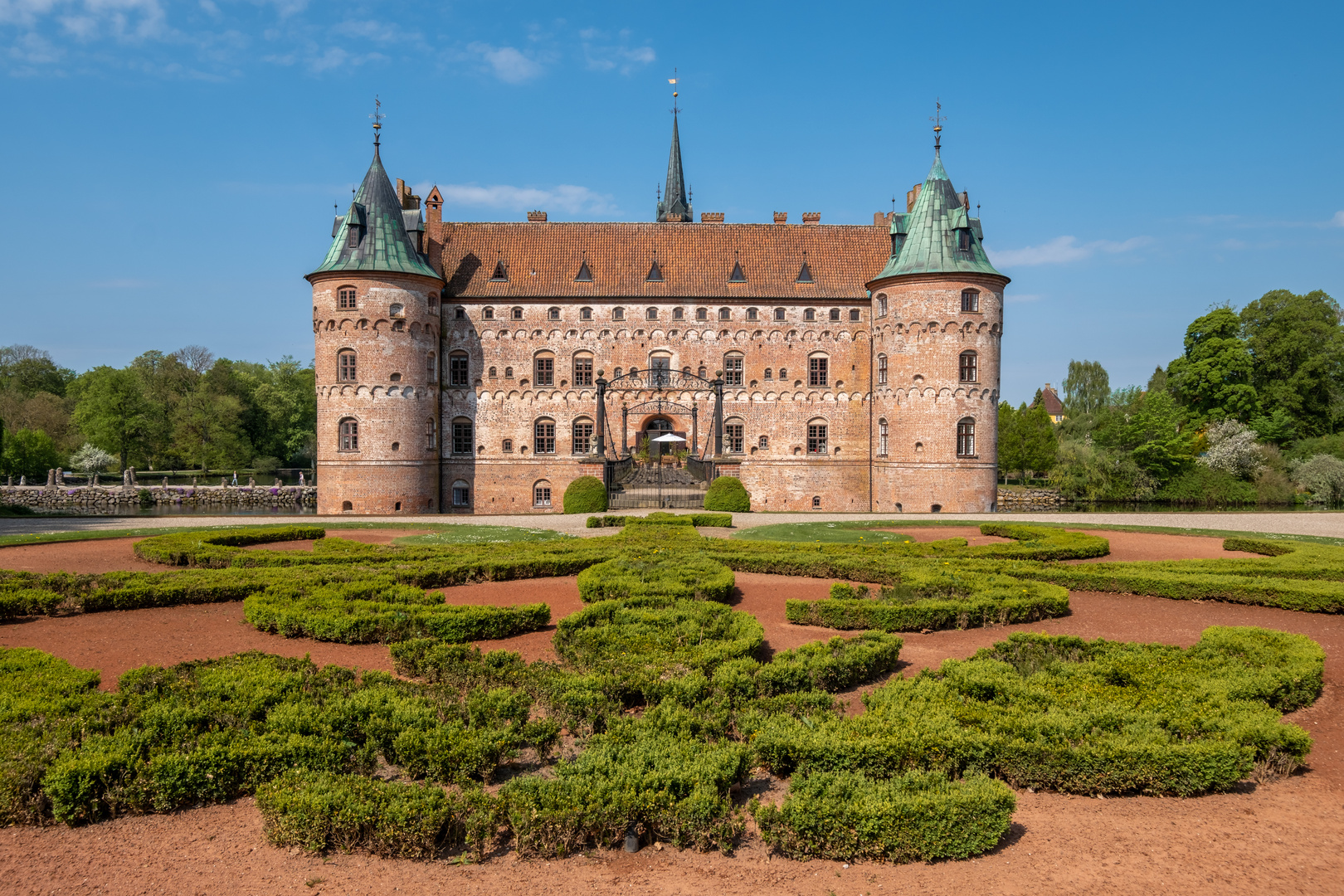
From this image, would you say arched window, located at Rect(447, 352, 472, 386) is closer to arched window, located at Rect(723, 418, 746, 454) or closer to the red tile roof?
the red tile roof

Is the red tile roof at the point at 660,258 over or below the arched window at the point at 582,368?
over

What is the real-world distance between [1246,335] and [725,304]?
36.5 meters

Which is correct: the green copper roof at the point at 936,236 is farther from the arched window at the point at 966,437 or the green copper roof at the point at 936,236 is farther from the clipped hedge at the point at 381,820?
the clipped hedge at the point at 381,820

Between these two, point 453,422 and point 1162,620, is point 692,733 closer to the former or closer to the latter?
point 1162,620

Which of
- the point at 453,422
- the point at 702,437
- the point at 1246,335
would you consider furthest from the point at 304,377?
the point at 1246,335

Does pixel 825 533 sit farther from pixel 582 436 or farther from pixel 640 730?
pixel 582 436

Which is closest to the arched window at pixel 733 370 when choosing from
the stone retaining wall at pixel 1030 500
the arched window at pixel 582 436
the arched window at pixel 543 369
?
the arched window at pixel 582 436

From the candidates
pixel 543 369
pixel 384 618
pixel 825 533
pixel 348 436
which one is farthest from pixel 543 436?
pixel 384 618

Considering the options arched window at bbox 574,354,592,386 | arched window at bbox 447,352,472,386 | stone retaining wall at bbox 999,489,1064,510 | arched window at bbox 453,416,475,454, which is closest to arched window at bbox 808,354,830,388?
arched window at bbox 574,354,592,386

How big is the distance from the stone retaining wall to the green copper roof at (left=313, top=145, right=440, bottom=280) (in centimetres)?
3278

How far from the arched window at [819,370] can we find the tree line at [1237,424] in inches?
763

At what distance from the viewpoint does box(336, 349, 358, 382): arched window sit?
32688mm

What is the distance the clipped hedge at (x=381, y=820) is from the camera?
4863 millimetres

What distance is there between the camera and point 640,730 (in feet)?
20.1
